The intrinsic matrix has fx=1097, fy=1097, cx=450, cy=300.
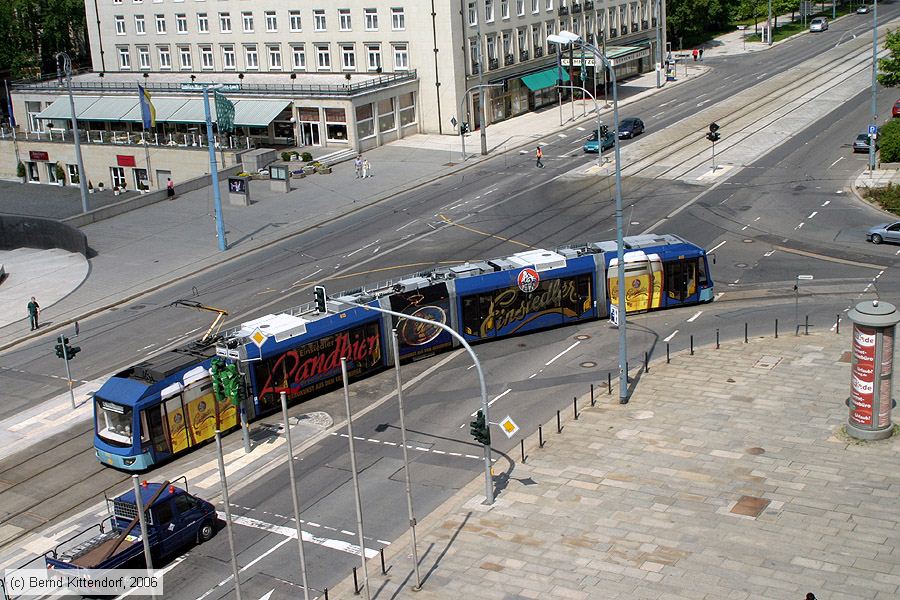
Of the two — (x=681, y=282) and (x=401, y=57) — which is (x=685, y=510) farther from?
(x=401, y=57)

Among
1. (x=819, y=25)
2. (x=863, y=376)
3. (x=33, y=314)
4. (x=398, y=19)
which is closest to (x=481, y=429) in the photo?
(x=863, y=376)

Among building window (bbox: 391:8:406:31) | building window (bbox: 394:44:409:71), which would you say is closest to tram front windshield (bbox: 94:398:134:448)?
building window (bbox: 394:44:409:71)

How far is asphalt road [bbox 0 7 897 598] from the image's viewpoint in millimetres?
34469

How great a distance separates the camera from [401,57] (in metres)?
93.6

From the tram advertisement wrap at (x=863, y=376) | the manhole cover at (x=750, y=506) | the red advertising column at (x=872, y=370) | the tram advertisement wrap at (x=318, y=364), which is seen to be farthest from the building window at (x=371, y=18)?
the manhole cover at (x=750, y=506)

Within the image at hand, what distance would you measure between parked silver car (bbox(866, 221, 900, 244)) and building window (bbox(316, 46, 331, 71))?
54.6 meters

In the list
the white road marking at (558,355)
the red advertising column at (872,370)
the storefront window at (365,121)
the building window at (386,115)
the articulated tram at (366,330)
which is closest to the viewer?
the red advertising column at (872,370)

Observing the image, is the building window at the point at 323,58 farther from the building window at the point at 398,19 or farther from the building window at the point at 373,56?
the building window at the point at 398,19

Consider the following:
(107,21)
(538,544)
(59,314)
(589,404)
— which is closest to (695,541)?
(538,544)

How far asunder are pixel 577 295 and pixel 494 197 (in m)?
24.6

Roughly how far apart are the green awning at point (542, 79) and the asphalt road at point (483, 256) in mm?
16690

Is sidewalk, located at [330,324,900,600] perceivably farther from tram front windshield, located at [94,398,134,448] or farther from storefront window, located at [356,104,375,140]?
storefront window, located at [356,104,375,140]

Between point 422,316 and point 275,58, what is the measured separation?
6124cm

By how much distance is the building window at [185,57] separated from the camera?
350 ft
